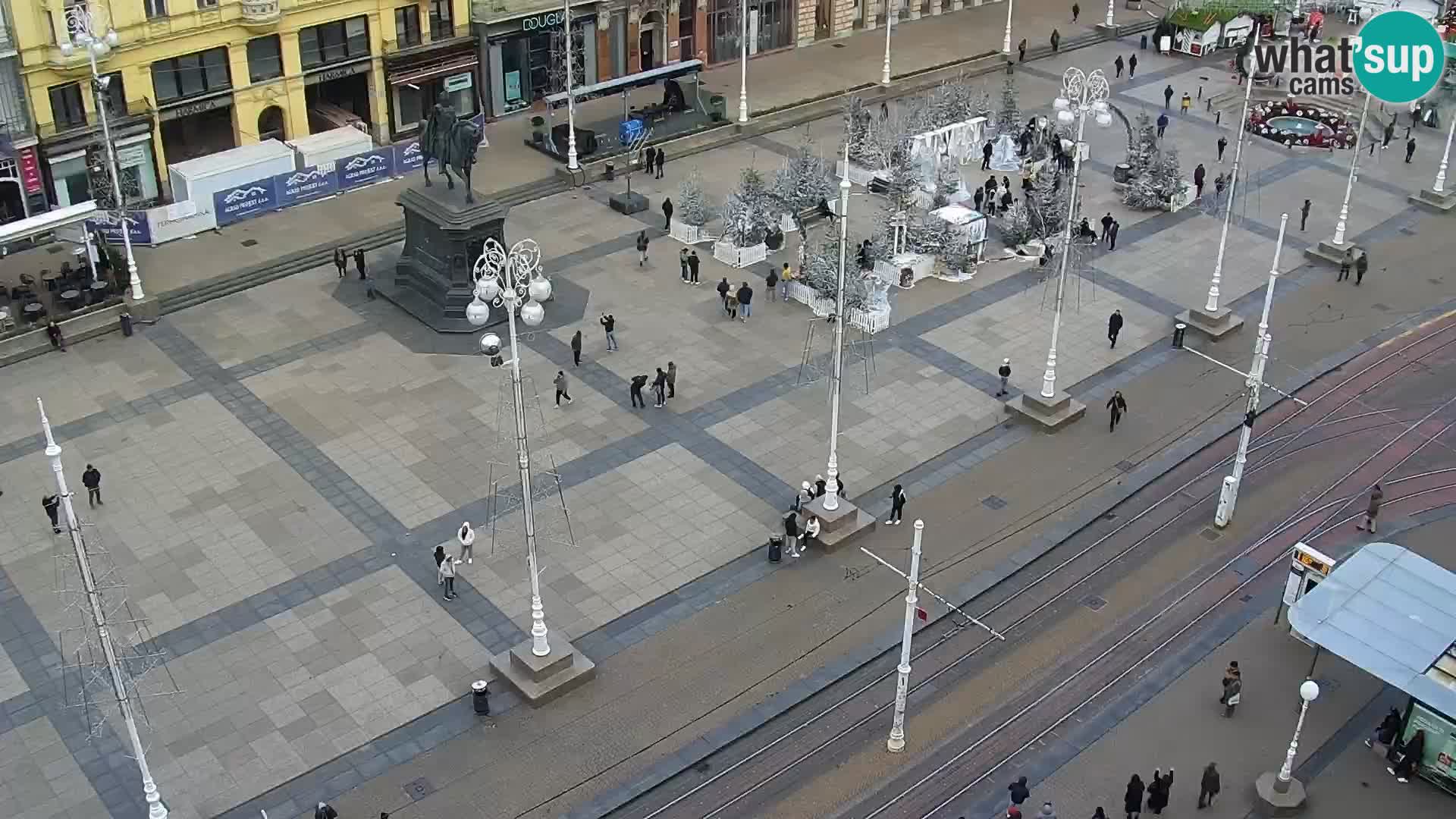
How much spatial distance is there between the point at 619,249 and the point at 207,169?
51.5 feet

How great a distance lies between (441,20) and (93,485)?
94.7 feet

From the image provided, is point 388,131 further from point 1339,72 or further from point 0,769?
point 1339,72

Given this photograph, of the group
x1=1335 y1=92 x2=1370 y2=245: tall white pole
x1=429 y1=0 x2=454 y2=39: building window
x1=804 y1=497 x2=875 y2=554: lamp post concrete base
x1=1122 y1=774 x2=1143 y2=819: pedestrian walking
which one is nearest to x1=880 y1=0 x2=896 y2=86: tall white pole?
x1=429 y1=0 x2=454 y2=39: building window

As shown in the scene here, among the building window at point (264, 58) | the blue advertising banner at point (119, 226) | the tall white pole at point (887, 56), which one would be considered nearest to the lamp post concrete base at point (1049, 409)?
the tall white pole at point (887, 56)

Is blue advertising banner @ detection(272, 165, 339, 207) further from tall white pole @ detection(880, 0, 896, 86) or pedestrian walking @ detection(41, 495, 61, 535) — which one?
tall white pole @ detection(880, 0, 896, 86)

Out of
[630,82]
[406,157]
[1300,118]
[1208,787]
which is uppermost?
[630,82]

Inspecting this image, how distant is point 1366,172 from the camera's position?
61062 millimetres

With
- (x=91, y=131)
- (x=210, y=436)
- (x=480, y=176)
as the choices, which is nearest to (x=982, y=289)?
(x=480, y=176)

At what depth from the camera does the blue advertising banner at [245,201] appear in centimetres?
5322

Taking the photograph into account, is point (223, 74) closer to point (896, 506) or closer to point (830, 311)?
point (830, 311)

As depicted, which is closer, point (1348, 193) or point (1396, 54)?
point (1396, 54)

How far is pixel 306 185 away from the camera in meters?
55.3

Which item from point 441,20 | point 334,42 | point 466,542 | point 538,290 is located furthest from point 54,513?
point 441,20

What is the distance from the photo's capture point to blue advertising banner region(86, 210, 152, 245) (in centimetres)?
4994
